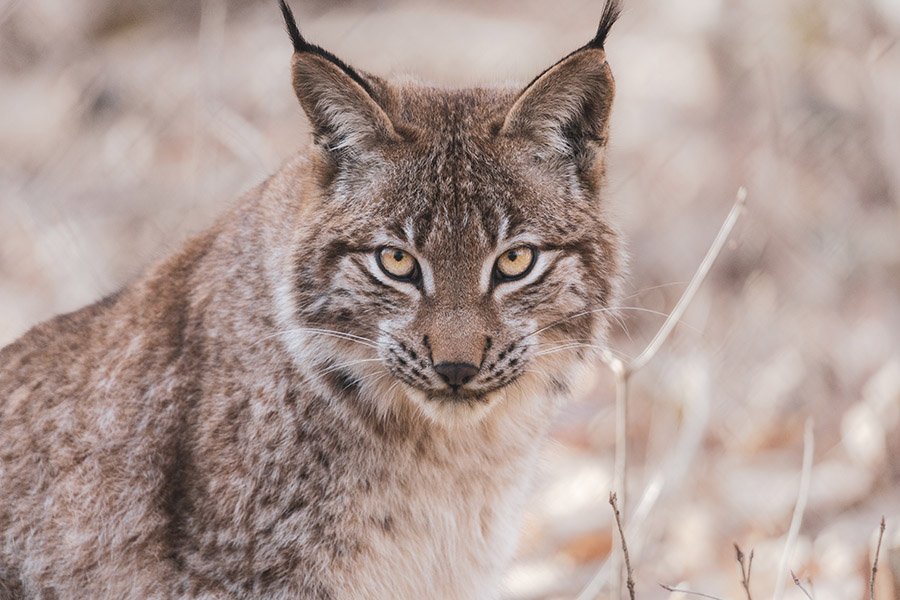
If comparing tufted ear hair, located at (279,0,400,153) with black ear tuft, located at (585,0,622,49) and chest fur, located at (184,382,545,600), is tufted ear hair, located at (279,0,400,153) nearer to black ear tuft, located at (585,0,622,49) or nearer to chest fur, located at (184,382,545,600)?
black ear tuft, located at (585,0,622,49)

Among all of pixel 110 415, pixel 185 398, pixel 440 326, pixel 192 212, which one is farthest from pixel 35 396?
pixel 192 212

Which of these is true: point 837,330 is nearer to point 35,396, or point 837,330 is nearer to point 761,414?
point 761,414

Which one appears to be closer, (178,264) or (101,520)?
(101,520)

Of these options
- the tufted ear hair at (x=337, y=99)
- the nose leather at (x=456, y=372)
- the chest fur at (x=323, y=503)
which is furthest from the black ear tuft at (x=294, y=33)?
the chest fur at (x=323, y=503)

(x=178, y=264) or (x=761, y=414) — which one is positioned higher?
(x=178, y=264)

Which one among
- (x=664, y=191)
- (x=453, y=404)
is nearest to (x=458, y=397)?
(x=453, y=404)

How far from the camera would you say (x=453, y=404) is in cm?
376

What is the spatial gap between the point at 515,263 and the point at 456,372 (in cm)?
43

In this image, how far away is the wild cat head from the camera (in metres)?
3.74

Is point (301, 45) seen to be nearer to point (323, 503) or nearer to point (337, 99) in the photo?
point (337, 99)

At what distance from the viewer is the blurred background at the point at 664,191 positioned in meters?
7.03

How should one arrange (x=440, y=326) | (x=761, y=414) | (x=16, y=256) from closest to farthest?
(x=440, y=326)
(x=761, y=414)
(x=16, y=256)

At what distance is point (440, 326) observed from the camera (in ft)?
12.1

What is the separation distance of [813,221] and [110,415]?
535 cm
